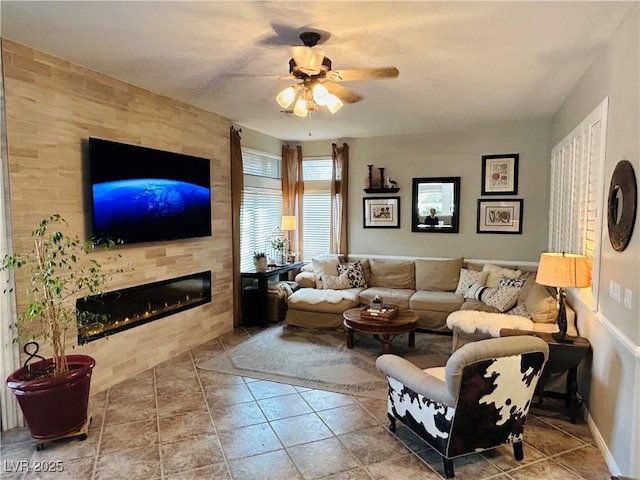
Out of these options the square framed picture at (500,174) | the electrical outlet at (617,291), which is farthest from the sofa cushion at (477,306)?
the electrical outlet at (617,291)

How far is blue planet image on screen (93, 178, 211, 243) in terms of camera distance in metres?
3.68

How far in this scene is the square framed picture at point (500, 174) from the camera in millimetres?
5926

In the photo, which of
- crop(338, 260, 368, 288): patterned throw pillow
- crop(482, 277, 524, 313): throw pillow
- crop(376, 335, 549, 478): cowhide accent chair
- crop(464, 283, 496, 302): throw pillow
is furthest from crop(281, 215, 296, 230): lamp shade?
crop(376, 335, 549, 478): cowhide accent chair

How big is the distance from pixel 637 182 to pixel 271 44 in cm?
246

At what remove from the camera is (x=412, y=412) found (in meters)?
2.79

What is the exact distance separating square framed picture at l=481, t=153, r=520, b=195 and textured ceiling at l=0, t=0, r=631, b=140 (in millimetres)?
1486

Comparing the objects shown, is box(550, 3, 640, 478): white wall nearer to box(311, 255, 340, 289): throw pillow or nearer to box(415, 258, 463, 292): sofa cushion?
box(415, 258, 463, 292): sofa cushion

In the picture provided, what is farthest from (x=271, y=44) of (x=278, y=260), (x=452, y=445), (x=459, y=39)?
(x=278, y=260)

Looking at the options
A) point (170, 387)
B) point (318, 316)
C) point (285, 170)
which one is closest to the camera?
point (170, 387)

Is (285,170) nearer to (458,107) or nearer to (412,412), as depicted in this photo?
(458,107)


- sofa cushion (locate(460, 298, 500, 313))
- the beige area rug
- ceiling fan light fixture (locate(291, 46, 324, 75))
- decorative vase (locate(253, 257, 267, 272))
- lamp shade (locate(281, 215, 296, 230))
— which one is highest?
A: ceiling fan light fixture (locate(291, 46, 324, 75))

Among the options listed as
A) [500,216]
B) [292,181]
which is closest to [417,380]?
[500,216]

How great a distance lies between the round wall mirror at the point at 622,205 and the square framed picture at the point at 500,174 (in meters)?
3.29

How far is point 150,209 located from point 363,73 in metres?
2.58
